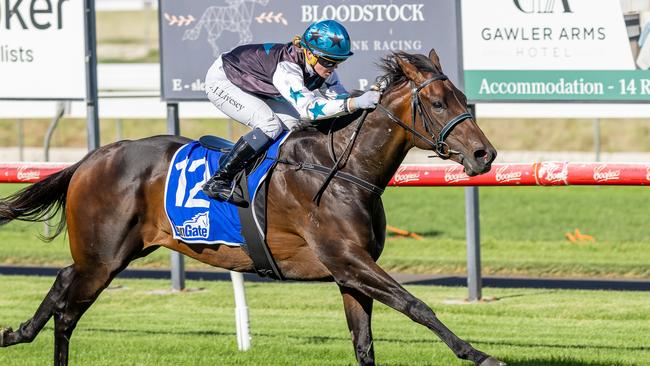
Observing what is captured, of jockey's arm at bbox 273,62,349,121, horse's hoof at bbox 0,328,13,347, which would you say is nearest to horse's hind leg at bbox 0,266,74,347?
horse's hoof at bbox 0,328,13,347

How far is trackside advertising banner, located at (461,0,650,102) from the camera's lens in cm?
1035

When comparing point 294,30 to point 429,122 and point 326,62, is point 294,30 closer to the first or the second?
point 326,62

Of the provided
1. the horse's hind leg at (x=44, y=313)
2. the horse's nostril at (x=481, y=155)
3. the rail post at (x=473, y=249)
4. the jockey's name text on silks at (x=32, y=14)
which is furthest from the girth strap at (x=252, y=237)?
the jockey's name text on silks at (x=32, y=14)

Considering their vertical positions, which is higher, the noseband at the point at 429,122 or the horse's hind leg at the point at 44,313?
the noseband at the point at 429,122

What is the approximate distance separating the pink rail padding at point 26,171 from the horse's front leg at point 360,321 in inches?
164

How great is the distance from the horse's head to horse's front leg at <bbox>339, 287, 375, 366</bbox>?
3.15 ft

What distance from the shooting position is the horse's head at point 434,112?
646 centimetres

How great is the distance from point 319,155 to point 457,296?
479 cm

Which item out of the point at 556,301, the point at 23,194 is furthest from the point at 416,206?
the point at 23,194

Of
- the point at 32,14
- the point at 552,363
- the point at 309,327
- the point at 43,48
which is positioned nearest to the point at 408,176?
the point at 309,327

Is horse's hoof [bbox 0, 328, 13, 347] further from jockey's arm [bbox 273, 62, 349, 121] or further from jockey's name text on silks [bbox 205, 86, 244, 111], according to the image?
jockey's arm [bbox 273, 62, 349, 121]

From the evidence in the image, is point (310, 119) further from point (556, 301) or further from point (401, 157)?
point (556, 301)

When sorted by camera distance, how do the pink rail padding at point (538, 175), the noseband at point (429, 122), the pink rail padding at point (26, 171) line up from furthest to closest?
the pink rail padding at point (26, 171) → the pink rail padding at point (538, 175) → the noseband at point (429, 122)

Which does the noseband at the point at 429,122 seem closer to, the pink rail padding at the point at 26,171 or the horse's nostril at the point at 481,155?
the horse's nostril at the point at 481,155
